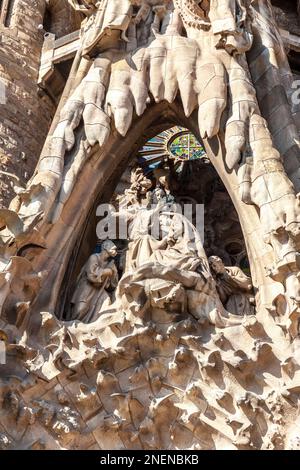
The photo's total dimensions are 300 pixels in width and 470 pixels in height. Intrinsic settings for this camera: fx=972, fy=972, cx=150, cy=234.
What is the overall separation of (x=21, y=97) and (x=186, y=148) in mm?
1758

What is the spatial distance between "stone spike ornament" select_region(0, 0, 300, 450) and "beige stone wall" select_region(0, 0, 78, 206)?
115 cm

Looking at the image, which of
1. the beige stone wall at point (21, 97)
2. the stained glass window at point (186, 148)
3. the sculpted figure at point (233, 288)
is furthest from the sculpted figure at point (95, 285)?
the stained glass window at point (186, 148)

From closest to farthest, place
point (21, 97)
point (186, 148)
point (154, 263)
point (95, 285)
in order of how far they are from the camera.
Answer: point (154, 263)
point (95, 285)
point (186, 148)
point (21, 97)

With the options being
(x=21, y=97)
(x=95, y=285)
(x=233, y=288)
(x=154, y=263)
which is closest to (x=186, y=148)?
(x=21, y=97)

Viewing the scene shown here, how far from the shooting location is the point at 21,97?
987 cm

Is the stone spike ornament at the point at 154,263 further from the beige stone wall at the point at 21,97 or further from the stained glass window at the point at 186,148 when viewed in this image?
the beige stone wall at the point at 21,97

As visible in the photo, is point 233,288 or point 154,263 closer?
point 154,263

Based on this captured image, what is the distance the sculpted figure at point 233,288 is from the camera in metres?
7.19

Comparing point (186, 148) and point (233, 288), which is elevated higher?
point (186, 148)

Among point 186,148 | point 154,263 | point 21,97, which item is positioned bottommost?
point 154,263

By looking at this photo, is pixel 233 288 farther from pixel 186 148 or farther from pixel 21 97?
pixel 21 97

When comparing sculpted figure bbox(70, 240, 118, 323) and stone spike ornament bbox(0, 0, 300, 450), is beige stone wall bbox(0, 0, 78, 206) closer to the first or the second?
stone spike ornament bbox(0, 0, 300, 450)

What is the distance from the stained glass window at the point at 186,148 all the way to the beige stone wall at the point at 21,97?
1.34 metres

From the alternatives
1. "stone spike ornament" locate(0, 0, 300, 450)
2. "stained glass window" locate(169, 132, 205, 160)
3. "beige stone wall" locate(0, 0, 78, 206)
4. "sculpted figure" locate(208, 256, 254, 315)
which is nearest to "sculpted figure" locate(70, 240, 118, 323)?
"stone spike ornament" locate(0, 0, 300, 450)
